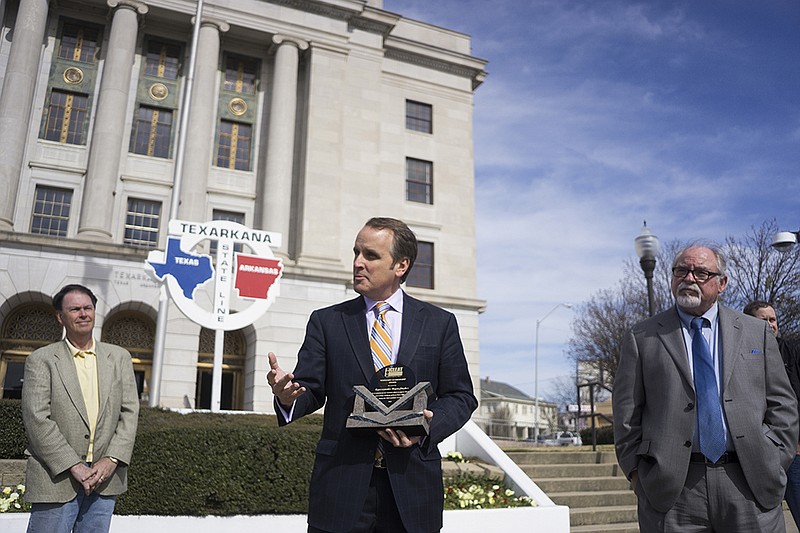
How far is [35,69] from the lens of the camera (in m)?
24.3

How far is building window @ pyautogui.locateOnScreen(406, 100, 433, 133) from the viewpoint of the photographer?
3194 centimetres

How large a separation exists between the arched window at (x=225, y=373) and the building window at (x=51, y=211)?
691cm

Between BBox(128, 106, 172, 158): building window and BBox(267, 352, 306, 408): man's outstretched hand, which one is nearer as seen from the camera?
BBox(267, 352, 306, 408): man's outstretched hand

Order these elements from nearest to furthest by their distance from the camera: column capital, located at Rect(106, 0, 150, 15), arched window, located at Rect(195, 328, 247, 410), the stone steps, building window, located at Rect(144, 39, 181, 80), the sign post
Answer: the stone steps → the sign post → arched window, located at Rect(195, 328, 247, 410) → column capital, located at Rect(106, 0, 150, 15) → building window, located at Rect(144, 39, 181, 80)

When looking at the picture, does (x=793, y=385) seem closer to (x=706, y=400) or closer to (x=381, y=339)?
(x=706, y=400)

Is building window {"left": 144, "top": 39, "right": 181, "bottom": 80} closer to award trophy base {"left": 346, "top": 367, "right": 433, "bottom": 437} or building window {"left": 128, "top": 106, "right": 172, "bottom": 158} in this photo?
building window {"left": 128, "top": 106, "right": 172, "bottom": 158}

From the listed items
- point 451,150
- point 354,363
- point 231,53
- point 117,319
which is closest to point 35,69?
point 231,53

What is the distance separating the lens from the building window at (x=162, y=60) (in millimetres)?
27625

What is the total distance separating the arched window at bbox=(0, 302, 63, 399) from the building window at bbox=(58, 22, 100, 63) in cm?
1075

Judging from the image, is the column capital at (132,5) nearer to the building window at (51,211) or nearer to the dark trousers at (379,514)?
the building window at (51,211)

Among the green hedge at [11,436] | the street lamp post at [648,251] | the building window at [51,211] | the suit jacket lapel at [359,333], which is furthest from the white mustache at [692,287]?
the building window at [51,211]

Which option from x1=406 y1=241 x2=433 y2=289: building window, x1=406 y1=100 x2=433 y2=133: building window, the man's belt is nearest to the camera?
the man's belt

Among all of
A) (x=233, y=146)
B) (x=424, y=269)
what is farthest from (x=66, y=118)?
(x=424, y=269)

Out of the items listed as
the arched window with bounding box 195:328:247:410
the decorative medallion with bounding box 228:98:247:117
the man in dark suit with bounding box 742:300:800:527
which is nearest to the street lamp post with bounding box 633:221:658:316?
the man in dark suit with bounding box 742:300:800:527
